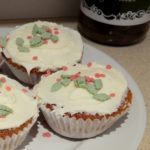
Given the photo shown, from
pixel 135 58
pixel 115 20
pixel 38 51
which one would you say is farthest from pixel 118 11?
pixel 38 51

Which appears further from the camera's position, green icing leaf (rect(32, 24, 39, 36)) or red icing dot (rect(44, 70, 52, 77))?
green icing leaf (rect(32, 24, 39, 36))

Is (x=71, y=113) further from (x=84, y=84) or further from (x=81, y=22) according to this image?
(x=81, y=22)

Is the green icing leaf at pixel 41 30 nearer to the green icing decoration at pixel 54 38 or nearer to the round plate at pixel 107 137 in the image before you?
the green icing decoration at pixel 54 38

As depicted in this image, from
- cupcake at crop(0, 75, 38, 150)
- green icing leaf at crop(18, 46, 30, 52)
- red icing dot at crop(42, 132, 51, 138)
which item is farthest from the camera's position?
green icing leaf at crop(18, 46, 30, 52)

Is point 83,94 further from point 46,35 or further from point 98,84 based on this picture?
point 46,35

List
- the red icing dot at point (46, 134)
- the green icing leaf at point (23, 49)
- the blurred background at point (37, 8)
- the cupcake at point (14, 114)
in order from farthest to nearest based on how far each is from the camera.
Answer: the blurred background at point (37, 8) < the green icing leaf at point (23, 49) < the red icing dot at point (46, 134) < the cupcake at point (14, 114)

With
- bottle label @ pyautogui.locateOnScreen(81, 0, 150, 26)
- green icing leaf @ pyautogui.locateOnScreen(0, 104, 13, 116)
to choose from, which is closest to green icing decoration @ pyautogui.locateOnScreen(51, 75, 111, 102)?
green icing leaf @ pyautogui.locateOnScreen(0, 104, 13, 116)

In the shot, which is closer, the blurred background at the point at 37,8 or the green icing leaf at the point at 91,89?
the green icing leaf at the point at 91,89

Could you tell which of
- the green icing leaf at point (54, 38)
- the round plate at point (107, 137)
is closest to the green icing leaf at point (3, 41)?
the green icing leaf at point (54, 38)

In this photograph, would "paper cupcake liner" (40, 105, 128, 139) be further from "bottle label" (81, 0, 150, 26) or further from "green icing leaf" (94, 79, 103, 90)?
"bottle label" (81, 0, 150, 26)
